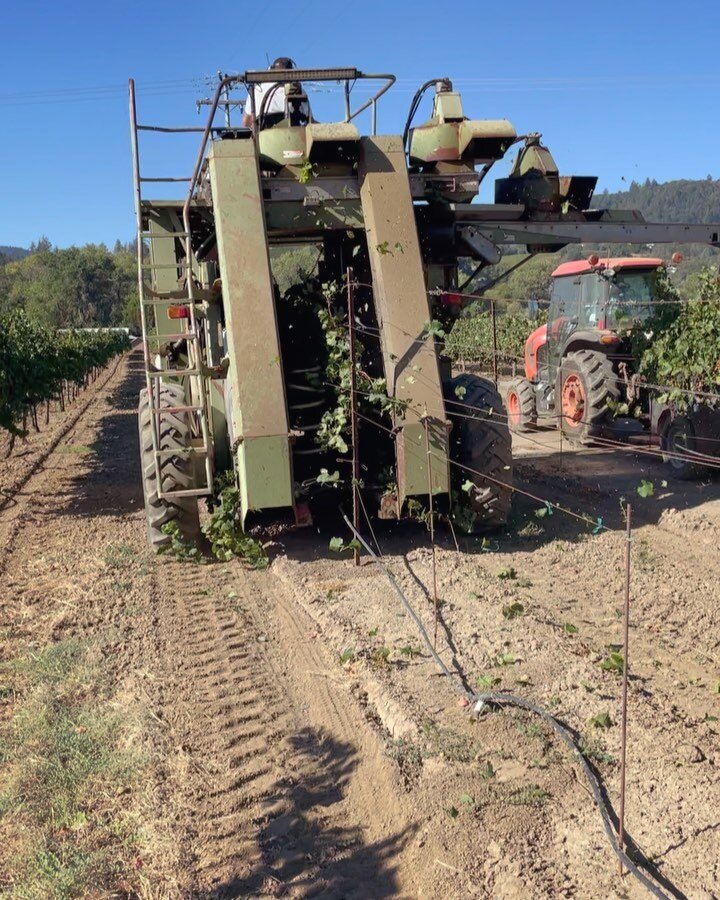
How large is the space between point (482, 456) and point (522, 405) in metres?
6.58

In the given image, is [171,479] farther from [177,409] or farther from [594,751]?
[594,751]

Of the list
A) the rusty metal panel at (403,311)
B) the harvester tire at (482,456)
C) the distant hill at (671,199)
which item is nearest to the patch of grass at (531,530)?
the harvester tire at (482,456)

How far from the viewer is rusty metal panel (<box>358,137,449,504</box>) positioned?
6477mm

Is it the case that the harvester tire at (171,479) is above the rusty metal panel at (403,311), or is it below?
below

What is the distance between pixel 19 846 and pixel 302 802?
1.15 meters

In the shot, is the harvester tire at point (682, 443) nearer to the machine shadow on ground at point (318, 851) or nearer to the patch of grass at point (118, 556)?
the patch of grass at point (118, 556)

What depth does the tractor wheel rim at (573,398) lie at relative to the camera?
1127 centimetres

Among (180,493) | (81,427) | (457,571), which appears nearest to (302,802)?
(457,571)

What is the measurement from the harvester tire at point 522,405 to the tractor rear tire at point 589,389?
4.83ft

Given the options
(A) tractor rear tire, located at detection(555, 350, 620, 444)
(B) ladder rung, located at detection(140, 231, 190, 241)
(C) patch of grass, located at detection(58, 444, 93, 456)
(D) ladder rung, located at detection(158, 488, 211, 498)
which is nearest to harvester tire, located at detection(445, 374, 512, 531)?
(D) ladder rung, located at detection(158, 488, 211, 498)

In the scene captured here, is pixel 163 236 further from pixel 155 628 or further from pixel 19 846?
pixel 19 846

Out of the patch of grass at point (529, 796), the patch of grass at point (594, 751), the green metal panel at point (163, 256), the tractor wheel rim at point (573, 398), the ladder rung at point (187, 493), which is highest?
the green metal panel at point (163, 256)

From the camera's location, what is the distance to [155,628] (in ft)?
18.5

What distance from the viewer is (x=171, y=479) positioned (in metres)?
6.84
